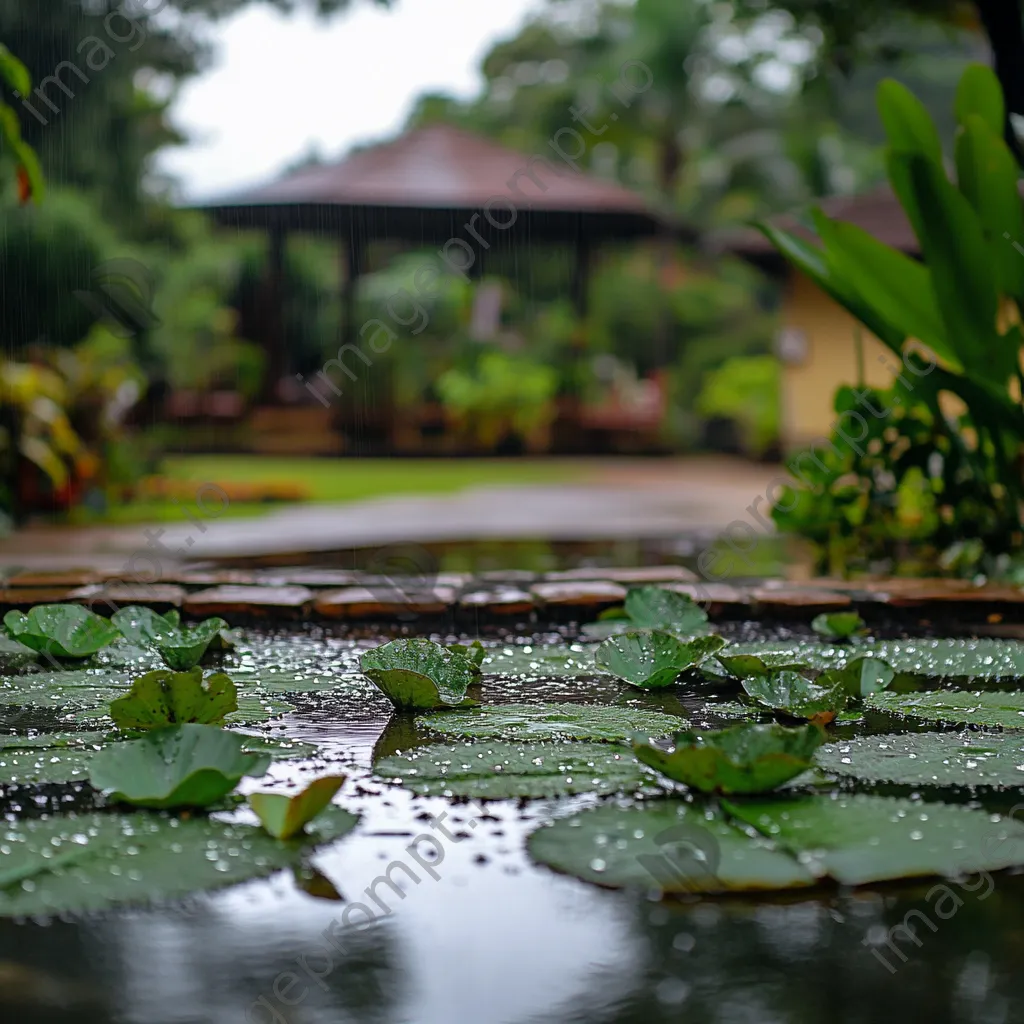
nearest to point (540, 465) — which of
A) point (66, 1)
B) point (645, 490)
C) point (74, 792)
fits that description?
point (645, 490)

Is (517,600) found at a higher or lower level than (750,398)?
lower

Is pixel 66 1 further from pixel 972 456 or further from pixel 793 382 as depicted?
pixel 972 456

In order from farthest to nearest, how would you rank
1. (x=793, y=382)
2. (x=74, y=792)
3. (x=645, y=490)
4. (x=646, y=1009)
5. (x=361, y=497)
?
1. (x=793, y=382)
2. (x=645, y=490)
3. (x=361, y=497)
4. (x=74, y=792)
5. (x=646, y=1009)

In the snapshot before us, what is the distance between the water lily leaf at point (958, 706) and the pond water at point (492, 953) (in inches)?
23.6

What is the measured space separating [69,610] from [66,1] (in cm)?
682

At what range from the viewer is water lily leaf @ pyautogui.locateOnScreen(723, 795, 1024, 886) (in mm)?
1114

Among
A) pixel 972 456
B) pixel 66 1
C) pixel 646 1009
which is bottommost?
pixel 646 1009

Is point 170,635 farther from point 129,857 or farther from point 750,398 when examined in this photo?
point 750,398

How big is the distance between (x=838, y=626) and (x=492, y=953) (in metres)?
1.51


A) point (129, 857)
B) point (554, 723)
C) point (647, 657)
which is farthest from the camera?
point (647, 657)

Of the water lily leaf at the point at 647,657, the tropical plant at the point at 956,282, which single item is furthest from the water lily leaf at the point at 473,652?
the tropical plant at the point at 956,282

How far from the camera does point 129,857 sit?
3.76 feet

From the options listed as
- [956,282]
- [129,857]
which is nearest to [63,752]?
[129,857]

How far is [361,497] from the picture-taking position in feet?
22.1
